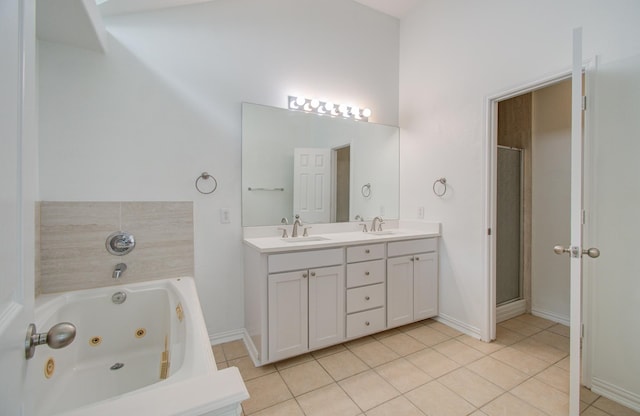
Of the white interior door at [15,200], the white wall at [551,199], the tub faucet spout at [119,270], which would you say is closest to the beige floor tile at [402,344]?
the white wall at [551,199]

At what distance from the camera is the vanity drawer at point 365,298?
226 centimetres

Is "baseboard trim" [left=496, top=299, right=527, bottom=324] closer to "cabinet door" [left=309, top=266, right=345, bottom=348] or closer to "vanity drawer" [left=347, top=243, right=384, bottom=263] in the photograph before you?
"vanity drawer" [left=347, top=243, right=384, bottom=263]

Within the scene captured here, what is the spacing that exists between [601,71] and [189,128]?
8.92 ft

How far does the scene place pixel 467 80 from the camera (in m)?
2.47

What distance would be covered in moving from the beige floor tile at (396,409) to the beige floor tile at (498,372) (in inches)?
24.8

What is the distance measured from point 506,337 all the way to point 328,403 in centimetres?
172

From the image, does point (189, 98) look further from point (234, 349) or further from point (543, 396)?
point (543, 396)

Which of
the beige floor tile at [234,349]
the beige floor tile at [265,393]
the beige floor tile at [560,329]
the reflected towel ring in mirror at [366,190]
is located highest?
the reflected towel ring in mirror at [366,190]

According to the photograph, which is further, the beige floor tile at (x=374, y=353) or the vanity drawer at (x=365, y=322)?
the vanity drawer at (x=365, y=322)

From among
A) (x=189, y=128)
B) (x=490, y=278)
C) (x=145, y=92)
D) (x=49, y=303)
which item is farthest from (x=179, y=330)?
(x=490, y=278)

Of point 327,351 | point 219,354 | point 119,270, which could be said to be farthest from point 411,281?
point 119,270

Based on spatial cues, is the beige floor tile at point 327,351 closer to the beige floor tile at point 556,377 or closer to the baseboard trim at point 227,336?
the baseboard trim at point 227,336

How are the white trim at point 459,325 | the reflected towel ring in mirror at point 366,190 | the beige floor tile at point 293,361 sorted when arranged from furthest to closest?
the reflected towel ring in mirror at point 366,190
the white trim at point 459,325
the beige floor tile at point 293,361

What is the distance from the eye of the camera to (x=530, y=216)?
2910 mm
